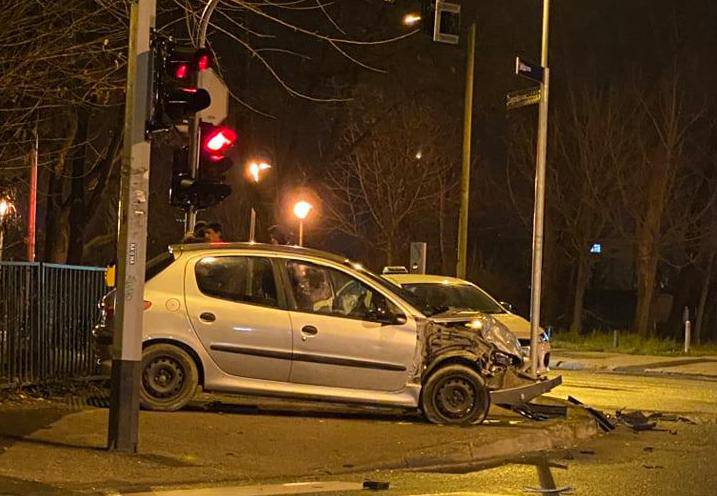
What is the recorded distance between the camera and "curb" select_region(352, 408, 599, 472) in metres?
8.84

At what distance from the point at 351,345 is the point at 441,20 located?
5.40 m

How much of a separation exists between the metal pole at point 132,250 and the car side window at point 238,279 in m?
2.13

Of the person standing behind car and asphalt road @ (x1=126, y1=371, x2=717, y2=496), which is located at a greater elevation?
the person standing behind car

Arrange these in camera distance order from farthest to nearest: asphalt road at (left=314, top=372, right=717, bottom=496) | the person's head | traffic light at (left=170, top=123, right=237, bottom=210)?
the person's head → traffic light at (left=170, top=123, right=237, bottom=210) → asphalt road at (left=314, top=372, right=717, bottom=496)

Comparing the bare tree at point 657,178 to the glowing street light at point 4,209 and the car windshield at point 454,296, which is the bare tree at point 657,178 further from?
the glowing street light at point 4,209

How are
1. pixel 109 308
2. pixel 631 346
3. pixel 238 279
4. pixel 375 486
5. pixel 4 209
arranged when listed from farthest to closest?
pixel 631 346
pixel 4 209
pixel 238 279
pixel 109 308
pixel 375 486

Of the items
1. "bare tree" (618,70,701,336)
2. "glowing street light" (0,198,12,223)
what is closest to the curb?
"glowing street light" (0,198,12,223)

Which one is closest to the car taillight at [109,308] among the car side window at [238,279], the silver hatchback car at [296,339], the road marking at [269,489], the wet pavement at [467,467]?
the silver hatchback car at [296,339]

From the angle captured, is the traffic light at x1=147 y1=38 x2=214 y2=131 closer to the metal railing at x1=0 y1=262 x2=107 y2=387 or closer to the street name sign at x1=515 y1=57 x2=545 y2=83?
the metal railing at x1=0 y1=262 x2=107 y2=387

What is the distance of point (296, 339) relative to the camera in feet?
34.1

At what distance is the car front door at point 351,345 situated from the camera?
10375mm

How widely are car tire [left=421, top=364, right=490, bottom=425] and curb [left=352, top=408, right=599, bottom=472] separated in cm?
73

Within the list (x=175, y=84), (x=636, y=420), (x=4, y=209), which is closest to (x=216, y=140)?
(x=175, y=84)

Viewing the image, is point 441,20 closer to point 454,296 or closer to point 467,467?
point 454,296
